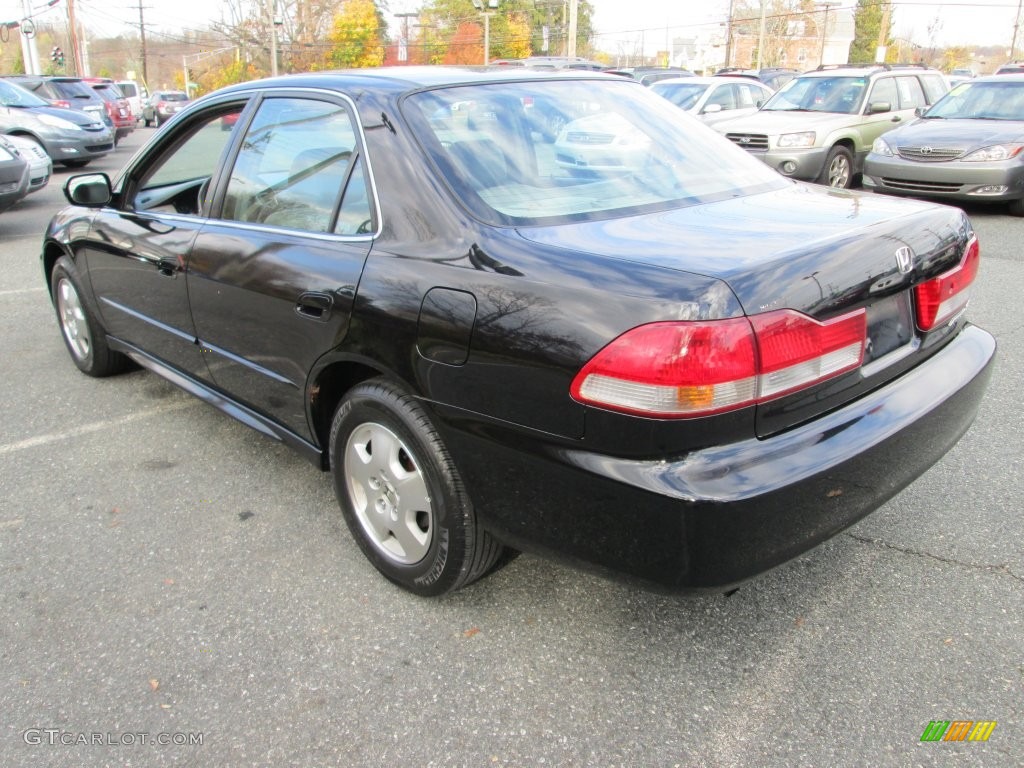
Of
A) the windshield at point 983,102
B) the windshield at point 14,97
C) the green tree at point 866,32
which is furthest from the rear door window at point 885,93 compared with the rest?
the green tree at point 866,32

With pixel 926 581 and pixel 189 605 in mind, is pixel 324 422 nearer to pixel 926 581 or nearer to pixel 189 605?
pixel 189 605

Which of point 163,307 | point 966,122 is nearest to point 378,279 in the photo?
point 163,307

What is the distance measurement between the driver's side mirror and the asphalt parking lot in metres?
1.31

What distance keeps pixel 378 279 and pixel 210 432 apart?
198 cm

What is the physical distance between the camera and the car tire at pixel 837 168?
1051 cm

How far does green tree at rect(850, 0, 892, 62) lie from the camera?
6906 cm

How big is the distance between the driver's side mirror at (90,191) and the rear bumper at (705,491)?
8.39 feet

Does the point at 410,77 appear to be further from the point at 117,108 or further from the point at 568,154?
the point at 117,108

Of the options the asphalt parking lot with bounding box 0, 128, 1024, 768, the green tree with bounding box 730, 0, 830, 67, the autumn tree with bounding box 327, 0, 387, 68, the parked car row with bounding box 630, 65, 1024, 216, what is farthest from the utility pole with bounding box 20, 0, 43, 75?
the green tree with bounding box 730, 0, 830, 67

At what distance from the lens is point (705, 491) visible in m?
1.88

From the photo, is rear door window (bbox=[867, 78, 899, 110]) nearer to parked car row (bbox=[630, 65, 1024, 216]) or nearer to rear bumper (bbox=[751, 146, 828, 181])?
parked car row (bbox=[630, 65, 1024, 216])

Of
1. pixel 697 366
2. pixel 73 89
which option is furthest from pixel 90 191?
pixel 73 89

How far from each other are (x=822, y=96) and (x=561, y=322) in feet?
36.6

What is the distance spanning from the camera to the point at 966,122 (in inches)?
390
